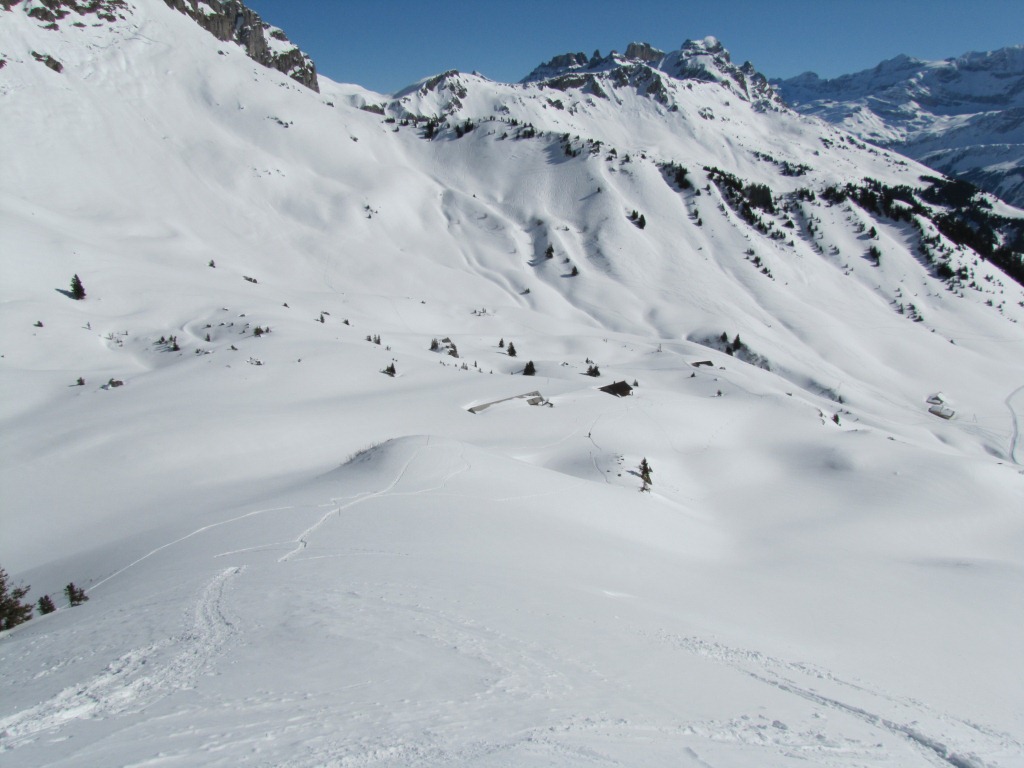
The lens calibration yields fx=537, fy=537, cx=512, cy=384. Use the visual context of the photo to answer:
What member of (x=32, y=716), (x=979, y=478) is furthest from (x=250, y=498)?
(x=979, y=478)

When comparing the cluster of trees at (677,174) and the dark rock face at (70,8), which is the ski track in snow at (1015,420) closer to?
the cluster of trees at (677,174)

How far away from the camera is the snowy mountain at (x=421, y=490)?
5.39m

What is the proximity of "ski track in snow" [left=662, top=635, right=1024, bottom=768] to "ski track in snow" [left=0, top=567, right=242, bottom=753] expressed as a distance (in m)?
5.96

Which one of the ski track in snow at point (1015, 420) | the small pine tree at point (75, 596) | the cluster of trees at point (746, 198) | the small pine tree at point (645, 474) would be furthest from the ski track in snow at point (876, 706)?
the cluster of trees at point (746, 198)

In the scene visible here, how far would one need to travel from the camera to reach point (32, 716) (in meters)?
4.74

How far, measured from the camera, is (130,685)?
528cm

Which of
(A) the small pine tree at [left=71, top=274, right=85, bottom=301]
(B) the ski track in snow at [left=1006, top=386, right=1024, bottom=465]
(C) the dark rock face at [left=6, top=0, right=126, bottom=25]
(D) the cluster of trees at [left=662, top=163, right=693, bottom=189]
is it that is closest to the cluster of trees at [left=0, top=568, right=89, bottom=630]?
(A) the small pine tree at [left=71, top=274, right=85, bottom=301]

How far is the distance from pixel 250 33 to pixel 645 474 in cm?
11769

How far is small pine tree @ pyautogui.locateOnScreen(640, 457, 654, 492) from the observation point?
68.1 feet

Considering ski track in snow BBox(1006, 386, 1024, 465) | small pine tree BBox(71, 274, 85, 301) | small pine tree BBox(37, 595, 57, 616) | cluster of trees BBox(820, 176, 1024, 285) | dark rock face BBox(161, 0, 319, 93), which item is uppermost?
dark rock face BBox(161, 0, 319, 93)

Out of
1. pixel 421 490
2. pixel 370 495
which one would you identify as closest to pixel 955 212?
pixel 421 490

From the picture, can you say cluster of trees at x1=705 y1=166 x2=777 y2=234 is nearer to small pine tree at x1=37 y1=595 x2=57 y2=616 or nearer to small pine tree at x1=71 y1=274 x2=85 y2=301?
small pine tree at x1=71 y1=274 x2=85 y2=301

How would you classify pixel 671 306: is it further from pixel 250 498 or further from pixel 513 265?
pixel 250 498

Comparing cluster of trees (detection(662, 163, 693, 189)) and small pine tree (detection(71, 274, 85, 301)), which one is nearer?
small pine tree (detection(71, 274, 85, 301))
